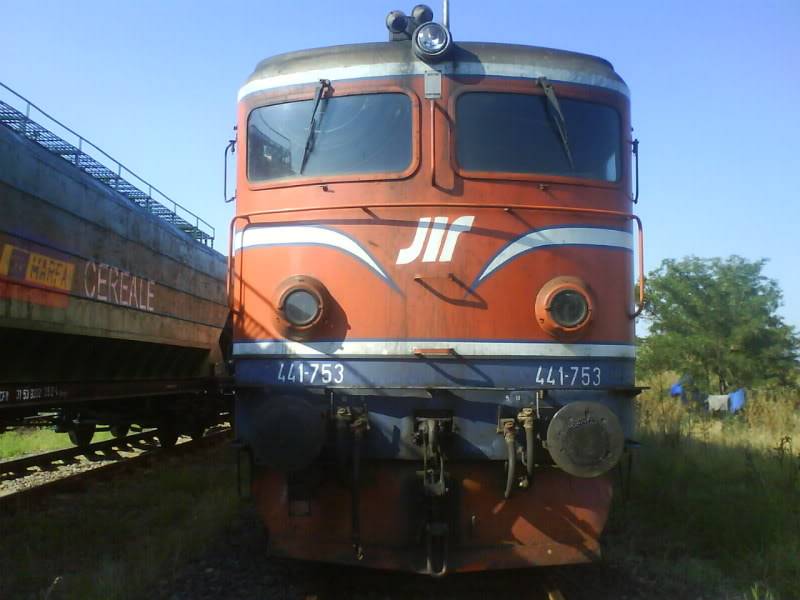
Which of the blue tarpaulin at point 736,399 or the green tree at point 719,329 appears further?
the green tree at point 719,329

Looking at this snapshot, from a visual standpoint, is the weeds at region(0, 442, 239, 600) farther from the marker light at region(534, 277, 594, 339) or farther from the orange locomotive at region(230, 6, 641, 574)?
the marker light at region(534, 277, 594, 339)

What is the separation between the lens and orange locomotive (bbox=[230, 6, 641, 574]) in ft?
15.4

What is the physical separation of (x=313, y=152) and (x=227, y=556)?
9.13 feet

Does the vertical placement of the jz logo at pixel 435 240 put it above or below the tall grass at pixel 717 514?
above

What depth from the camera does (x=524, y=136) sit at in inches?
200

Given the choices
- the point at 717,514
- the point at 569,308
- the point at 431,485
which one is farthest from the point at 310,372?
the point at 717,514

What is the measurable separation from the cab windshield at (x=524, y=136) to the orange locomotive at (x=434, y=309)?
14 mm

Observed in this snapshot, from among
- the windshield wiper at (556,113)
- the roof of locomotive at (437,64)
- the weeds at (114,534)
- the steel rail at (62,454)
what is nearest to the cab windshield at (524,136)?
the windshield wiper at (556,113)

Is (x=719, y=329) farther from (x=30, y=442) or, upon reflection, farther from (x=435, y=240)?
(x=435, y=240)

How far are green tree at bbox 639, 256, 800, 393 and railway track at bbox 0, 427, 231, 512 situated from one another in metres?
12.5

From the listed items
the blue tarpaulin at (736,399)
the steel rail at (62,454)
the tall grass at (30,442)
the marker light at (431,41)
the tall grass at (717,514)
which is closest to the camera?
the marker light at (431,41)

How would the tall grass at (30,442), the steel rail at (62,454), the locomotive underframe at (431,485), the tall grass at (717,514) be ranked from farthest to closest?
the tall grass at (30,442), the steel rail at (62,454), the tall grass at (717,514), the locomotive underframe at (431,485)

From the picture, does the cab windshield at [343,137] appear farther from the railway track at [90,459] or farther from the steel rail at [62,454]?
the steel rail at [62,454]

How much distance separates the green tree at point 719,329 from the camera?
21078mm
